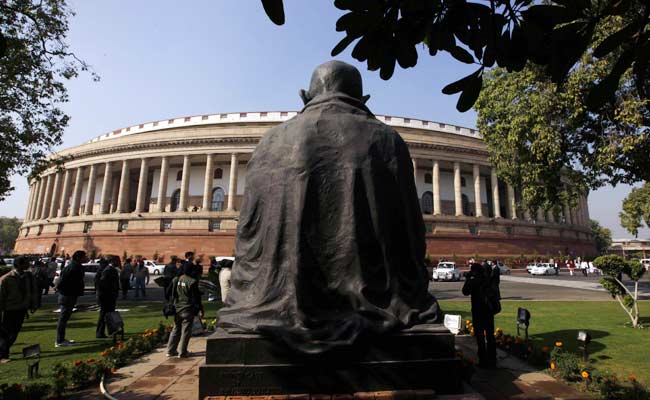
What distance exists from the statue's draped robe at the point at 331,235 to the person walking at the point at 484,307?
244 cm

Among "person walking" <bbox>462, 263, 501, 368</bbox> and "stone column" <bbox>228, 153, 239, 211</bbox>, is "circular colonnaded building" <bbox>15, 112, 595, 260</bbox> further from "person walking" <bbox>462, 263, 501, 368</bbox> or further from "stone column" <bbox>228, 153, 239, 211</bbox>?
"person walking" <bbox>462, 263, 501, 368</bbox>

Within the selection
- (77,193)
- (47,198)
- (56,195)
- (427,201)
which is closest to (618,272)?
(427,201)

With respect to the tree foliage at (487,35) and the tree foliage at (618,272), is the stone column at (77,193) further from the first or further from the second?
the tree foliage at (487,35)

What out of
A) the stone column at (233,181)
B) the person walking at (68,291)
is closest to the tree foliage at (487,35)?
the person walking at (68,291)

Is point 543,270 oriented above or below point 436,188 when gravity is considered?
below

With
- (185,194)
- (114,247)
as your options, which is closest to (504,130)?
(185,194)

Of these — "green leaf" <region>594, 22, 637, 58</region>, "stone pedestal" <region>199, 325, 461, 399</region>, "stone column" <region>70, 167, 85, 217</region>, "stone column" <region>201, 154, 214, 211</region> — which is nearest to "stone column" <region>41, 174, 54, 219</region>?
"stone column" <region>70, 167, 85, 217</region>

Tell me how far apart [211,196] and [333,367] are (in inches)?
1461

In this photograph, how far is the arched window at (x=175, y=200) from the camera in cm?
4109

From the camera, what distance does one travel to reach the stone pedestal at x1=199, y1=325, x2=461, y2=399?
9.84ft

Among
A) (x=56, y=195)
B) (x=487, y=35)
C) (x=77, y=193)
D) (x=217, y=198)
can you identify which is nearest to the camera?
(x=487, y=35)

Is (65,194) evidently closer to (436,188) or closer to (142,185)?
(142,185)

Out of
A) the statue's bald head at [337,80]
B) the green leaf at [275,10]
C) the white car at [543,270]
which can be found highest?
the statue's bald head at [337,80]

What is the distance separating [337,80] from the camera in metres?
4.37
